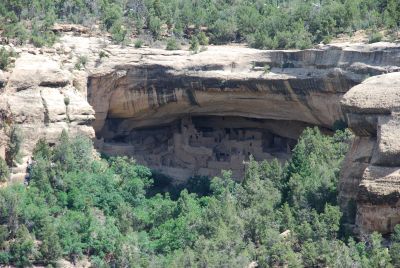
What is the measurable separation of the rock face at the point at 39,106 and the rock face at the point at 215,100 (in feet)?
5.92

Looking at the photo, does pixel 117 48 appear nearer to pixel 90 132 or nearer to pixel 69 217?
pixel 90 132

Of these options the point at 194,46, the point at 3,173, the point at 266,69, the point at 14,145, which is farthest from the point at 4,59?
the point at 266,69

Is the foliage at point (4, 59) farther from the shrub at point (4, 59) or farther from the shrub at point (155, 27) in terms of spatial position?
the shrub at point (155, 27)

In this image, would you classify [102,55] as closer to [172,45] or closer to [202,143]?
[172,45]

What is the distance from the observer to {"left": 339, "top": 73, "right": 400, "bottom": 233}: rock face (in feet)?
107

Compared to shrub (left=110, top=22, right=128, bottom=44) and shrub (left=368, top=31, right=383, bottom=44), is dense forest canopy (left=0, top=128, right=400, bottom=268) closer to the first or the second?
shrub (left=368, top=31, right=383, bottom=44)

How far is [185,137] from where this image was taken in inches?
1842

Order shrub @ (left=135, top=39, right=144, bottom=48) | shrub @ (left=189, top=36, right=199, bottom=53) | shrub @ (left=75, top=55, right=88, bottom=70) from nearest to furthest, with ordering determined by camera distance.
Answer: shrub @ (left=75, top=55, right=88, bottom=70), shrub @ (left=189, top=36, right=199, bottom=53), shrub @ (left=135, top=39, right=144, bottom=48)

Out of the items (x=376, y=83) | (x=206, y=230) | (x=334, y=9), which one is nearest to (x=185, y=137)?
(x=334, y=9)

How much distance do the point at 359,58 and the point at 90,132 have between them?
860cm

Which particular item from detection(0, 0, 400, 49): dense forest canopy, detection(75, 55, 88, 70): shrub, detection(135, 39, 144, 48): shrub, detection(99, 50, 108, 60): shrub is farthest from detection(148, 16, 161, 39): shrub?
detection(75, 55, 88, 70): shrub

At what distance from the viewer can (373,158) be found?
3312 centimetres

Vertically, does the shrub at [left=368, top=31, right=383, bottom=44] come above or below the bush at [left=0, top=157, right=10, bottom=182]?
above

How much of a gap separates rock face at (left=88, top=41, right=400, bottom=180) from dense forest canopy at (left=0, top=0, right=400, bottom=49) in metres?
1.98
